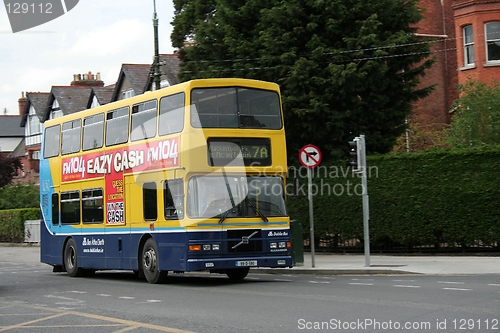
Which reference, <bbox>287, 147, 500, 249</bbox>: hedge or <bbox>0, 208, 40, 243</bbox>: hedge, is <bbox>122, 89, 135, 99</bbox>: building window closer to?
Result: <bbox>0, 208, 40, 243</bbox>: hedge

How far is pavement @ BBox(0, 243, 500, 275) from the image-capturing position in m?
19.6

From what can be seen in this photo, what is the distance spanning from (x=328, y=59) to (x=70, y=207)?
9.64 meters

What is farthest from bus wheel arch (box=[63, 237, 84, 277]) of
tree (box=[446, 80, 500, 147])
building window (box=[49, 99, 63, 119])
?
building window (box=[49, 99, 63, 119])

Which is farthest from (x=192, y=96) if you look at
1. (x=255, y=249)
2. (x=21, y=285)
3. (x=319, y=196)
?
(x=319, y=196)

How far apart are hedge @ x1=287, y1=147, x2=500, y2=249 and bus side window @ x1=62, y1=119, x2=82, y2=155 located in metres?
8.99

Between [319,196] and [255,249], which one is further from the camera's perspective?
[319,196]

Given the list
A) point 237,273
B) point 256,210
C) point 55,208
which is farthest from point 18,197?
point 256,210

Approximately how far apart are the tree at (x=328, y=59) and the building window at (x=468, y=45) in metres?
11.5

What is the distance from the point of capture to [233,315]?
39.1 ft

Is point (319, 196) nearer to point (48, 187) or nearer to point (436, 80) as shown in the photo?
point (48, 187)

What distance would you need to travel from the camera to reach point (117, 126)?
2056cm

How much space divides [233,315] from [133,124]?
8.91 meters

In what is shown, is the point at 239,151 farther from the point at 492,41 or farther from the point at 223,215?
the point at 492,41

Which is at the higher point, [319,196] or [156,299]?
[319,196]
